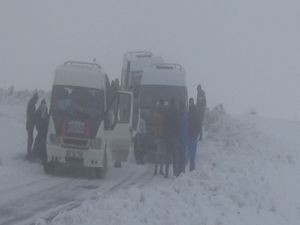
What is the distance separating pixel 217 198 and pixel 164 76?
13.8 metres

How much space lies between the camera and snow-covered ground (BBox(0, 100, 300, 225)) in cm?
1280

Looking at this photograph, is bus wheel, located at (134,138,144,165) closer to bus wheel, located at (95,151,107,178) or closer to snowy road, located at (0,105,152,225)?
snowy road, located at (0,105,152,225)

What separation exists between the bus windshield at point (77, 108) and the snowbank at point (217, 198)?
2227 mm

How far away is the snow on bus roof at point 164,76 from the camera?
28.2 m

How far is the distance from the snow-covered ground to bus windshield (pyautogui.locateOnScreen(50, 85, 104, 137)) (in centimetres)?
138

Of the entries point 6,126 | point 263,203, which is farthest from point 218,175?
point 6,126

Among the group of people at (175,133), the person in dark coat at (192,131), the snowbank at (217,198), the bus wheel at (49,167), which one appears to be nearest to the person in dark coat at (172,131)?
the group of people at (175,133)

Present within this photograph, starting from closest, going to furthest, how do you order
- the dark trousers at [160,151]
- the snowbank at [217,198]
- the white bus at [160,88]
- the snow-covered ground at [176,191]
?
the snowbank at [217,198] < the snow-covered ground at [176,191] < the dark trousers at [160,151] < the white bus at [160,88]

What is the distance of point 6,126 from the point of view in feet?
113

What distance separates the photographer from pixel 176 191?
594 inches

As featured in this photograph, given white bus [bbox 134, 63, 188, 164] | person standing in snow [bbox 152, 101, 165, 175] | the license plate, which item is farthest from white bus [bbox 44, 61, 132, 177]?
white bus [bbox 134, 63, 188, 164]

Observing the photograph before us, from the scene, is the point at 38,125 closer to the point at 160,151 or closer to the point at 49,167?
the point at 49,167

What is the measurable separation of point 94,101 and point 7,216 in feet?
25.7

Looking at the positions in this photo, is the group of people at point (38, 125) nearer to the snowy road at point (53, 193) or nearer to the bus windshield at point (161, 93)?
the snowy road at point (53, 193)
